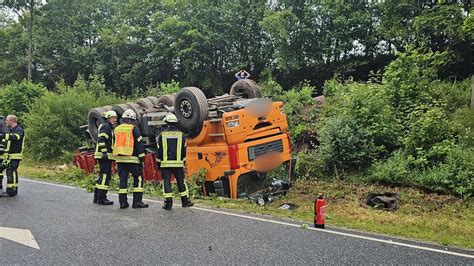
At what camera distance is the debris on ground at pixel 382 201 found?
710cm

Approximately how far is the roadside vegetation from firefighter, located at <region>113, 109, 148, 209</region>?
1.29 m

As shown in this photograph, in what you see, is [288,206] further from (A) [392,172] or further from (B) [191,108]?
(B) [191,108]

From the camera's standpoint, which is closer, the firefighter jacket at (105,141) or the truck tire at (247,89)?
the firefighter jacket at (105,141)

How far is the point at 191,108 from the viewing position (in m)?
8.05

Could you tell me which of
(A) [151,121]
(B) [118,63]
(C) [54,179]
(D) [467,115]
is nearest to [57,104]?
(C) [54,179]

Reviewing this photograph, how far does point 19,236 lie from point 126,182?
1.93 m

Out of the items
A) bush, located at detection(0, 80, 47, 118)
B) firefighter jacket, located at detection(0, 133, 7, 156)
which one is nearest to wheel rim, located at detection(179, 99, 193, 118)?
firefighter jacket, located at detection(0, 133, 7, 156)

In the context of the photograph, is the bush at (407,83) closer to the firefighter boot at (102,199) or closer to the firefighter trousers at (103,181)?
the firefighter trousers at (103,181)

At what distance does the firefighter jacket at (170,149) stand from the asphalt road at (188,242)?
0.74 meters

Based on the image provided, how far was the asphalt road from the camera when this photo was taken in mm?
4359

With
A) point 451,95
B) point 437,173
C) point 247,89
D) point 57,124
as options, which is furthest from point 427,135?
point 57,124

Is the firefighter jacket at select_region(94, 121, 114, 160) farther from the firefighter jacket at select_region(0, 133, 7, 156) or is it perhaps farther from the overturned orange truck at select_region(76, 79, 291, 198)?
the firefighter jacket at select_region(0, 133, 7, 156)

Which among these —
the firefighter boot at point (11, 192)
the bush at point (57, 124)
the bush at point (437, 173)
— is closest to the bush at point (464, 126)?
the bush at point (437, 173)

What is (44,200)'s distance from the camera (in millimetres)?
7430
